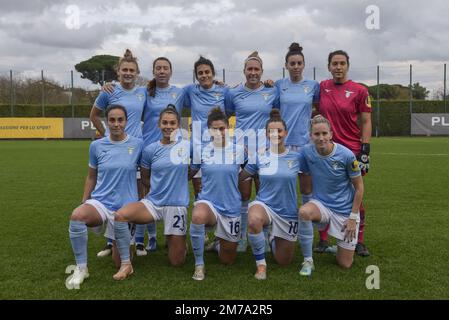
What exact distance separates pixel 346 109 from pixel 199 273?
2160mm

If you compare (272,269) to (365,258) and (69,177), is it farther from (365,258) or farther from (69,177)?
(69,177)

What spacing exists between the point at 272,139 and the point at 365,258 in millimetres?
1505

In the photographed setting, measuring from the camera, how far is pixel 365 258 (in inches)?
177

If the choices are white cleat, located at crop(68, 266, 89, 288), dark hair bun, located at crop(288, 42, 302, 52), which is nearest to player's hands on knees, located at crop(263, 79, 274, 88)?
dark hair bun, located at crop(288, 42, 302, 52)

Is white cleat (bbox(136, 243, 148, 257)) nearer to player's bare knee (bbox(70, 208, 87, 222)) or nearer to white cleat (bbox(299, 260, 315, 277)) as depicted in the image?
player's bare knee (bbox(70, 208, 87, 222))

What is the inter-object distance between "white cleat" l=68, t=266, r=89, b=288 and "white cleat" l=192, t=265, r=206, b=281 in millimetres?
909

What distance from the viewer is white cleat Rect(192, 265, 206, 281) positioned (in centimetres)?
387

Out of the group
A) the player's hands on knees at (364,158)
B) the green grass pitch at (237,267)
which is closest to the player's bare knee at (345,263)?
the green grass pitch at (237,267)

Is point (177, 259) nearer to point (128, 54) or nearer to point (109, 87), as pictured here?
point (109, 87)

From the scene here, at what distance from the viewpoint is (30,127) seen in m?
26.6

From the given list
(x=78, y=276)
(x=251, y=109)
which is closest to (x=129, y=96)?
(x=251, y=109)
